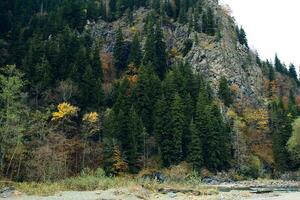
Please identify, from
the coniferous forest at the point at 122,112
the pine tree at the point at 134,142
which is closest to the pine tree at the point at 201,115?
the coniferous forest at the point at 122,112

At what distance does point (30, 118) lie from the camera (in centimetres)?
7800

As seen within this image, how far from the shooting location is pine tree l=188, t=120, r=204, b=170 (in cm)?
9531

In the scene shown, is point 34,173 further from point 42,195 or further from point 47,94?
point 47,94

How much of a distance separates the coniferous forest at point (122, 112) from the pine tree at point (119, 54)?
33 cm

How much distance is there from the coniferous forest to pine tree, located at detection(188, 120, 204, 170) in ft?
0.85

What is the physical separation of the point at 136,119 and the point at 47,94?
76.4 feet

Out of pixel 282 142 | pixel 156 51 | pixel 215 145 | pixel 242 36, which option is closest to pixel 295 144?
pixel 215 145

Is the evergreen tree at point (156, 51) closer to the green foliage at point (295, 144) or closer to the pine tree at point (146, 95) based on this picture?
the pine tree at point (146, 95)

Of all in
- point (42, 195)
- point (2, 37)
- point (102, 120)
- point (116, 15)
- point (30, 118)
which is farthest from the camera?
point (116, 15)

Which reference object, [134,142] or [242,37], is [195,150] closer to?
[134,142]

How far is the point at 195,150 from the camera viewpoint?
96250 millimetres

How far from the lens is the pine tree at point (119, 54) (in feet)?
435

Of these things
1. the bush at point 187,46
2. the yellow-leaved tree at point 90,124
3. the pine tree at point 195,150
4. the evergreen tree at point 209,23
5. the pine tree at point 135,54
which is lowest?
the pine tree at point 195,150

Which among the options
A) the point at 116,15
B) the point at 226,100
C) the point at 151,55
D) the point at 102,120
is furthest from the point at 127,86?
the point at 116,15
